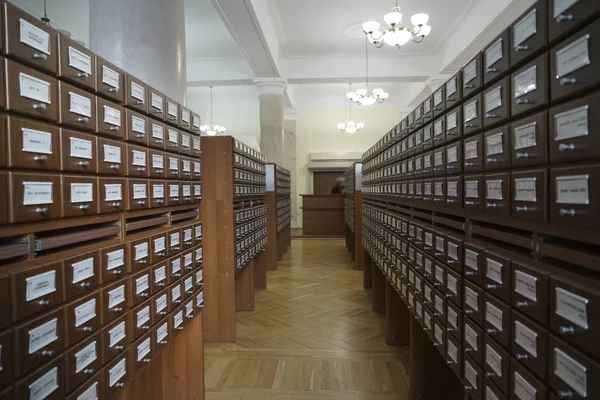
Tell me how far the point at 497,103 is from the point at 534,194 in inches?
11.8

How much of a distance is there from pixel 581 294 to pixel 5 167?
1.13m

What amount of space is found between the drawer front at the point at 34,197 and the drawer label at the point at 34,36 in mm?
290

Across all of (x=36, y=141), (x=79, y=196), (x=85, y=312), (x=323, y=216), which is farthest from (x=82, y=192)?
(x=323, y=216)

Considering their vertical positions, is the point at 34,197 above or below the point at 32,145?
below

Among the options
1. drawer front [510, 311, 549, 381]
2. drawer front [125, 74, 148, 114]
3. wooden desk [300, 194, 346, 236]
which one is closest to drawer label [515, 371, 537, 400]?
drawer front [510, 311, 549, 381]

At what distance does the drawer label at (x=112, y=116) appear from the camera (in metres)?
1.28

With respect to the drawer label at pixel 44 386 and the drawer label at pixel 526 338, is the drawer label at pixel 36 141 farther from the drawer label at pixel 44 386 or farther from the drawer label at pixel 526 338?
the drawer label at pixel 526 338

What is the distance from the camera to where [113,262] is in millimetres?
1303

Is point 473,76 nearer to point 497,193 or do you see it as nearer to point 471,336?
point 497,193

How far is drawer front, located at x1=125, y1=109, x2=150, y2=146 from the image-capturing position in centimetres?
143

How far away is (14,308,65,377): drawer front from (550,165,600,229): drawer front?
1.13 metres

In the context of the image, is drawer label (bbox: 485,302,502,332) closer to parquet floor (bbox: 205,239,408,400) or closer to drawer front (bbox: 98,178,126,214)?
drawer front (bbox: 98,178,126,214)

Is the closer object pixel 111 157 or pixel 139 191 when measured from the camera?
pixel 111 157

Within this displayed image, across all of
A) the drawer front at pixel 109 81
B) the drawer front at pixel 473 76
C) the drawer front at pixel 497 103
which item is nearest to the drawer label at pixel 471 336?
the drawer front at pixel 497 103
